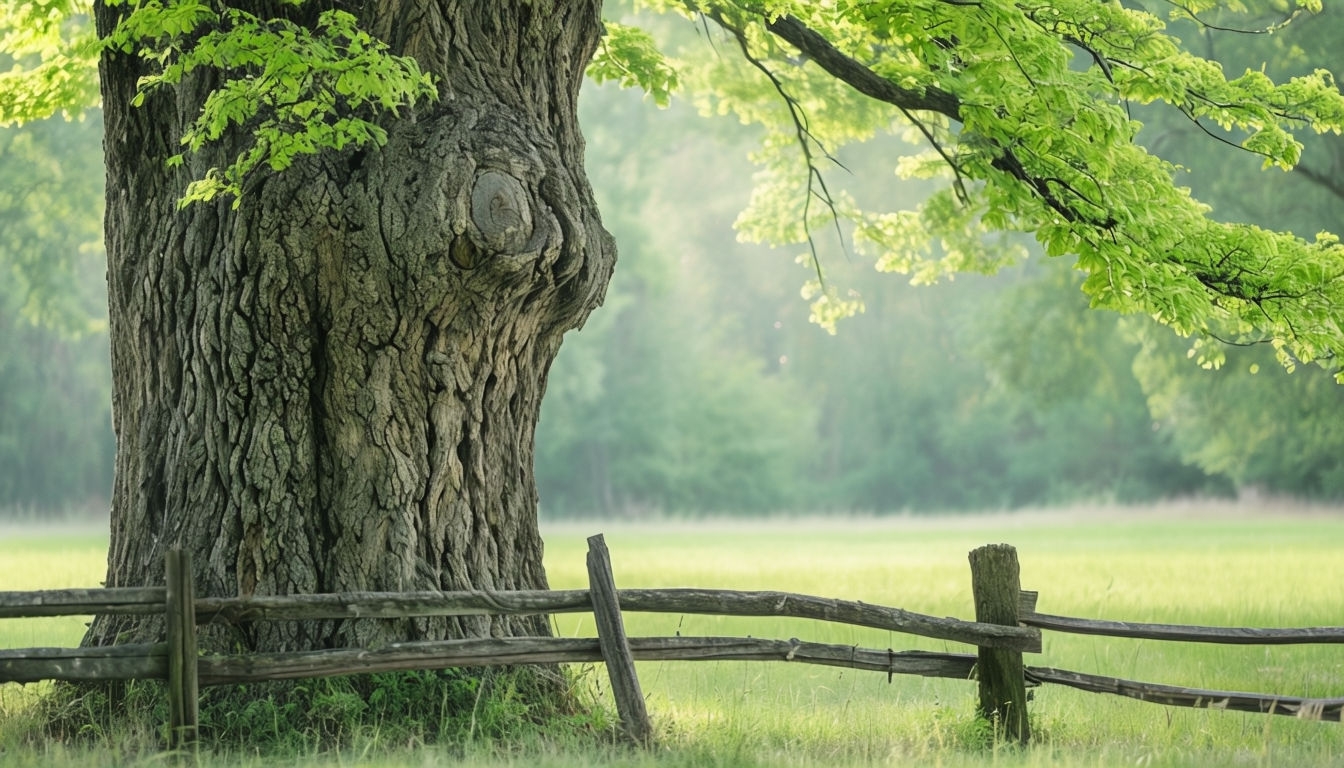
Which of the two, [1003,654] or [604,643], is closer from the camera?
[604,643]

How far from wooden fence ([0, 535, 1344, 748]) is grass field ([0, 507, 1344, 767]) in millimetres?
282

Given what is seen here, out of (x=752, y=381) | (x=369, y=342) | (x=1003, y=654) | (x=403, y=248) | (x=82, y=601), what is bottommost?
(x=1003, y=654)

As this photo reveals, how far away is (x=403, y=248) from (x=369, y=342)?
1.72 ft

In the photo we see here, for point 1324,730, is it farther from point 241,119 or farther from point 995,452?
point 995,452

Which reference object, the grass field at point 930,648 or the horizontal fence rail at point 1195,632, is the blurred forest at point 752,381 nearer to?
the grass field at point 930,648

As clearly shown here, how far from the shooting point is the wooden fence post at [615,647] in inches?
245

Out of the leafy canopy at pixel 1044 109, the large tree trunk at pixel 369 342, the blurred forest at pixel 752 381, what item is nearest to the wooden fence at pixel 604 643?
the large tree trunk at pixel 369 342

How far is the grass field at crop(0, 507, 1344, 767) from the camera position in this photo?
625cm

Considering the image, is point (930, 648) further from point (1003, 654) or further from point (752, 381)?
point (752, 381)

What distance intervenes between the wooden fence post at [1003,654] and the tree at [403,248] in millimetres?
1612

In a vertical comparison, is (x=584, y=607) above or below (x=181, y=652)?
above

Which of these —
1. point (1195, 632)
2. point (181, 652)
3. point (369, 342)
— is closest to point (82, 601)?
point (181, 652)

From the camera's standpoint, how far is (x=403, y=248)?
20.8 feet

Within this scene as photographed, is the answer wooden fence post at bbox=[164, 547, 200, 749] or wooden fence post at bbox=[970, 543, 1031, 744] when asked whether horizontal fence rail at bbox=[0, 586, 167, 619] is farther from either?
wooden fence post at bbox=[970, 543, 1031, 744]
